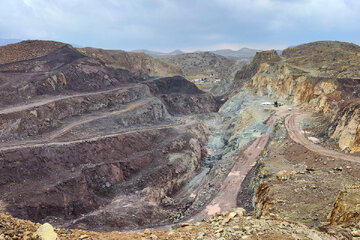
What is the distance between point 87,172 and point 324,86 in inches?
1511

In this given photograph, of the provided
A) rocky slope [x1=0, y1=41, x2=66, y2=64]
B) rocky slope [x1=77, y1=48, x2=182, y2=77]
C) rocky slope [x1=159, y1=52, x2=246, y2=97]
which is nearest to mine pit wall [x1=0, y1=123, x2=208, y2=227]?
rocky slope [x1=0, y1=41, x2=66, y2=64]

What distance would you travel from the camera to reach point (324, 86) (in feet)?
120

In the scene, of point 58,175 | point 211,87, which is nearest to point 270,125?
point 58,175

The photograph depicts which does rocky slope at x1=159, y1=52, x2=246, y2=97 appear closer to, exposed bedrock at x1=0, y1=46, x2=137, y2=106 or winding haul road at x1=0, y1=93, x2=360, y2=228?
exposed bedrock at x1=0, y1=46, x2=137, y2=106

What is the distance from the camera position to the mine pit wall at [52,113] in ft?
95.0

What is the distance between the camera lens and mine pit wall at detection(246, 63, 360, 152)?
64.4 feet

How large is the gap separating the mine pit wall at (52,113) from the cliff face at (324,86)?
33.8m

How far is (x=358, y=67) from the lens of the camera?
40.3 m

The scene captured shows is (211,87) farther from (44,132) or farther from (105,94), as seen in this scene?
(44,132)

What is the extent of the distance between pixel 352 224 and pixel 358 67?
44.1m

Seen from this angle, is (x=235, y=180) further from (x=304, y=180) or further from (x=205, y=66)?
(x=205, y=66)

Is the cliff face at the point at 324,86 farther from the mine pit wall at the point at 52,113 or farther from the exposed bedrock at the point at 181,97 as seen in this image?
the mine pit wall at the point at 52,113

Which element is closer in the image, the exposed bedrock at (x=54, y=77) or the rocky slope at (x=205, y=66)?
the exposed bedrock at (x=54, y=77)

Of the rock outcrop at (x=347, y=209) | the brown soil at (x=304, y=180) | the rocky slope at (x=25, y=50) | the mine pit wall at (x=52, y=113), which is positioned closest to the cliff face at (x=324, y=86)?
the brown soil at (x=304, y=180)
